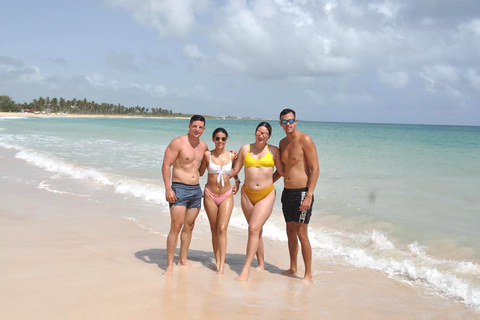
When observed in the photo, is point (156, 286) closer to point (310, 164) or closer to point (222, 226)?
point (222, 226)

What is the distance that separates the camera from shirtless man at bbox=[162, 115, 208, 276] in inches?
205

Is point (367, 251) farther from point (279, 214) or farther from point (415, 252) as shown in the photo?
point (279, 214)

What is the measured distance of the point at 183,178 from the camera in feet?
17.3

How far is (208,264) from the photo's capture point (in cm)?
566

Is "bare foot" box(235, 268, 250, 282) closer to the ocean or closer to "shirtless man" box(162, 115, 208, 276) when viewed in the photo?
"shirtless man" box(162, 115, 208, 276)

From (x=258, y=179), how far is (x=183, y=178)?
93 cm

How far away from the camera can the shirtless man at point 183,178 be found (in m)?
5.21

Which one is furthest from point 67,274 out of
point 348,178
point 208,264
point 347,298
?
point 348,178

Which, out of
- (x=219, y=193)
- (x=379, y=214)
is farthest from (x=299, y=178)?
(x=379, y=214)

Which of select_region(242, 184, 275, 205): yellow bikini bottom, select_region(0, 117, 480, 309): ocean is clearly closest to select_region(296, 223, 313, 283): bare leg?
select_region(242, 184, 275, 205): yellow bikini bottom

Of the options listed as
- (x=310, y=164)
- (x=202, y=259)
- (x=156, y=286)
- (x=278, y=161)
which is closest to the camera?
(x=156, y=286)

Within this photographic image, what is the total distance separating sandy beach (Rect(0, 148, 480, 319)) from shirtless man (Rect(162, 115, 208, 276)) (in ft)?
1.87

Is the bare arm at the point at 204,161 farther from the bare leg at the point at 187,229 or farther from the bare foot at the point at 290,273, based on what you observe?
the bare foot at the point at 290,273

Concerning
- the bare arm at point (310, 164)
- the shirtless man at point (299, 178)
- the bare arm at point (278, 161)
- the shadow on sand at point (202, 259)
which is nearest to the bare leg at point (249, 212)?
the shadow on sand at point (202, 259)
